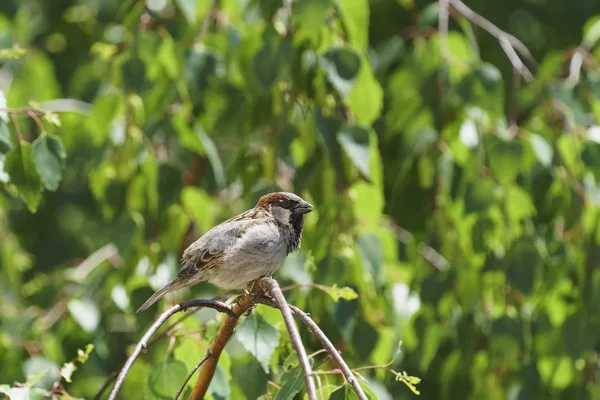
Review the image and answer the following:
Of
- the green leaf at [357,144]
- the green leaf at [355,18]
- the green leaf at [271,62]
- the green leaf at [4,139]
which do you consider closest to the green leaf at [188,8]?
the green leaf at [271,62]

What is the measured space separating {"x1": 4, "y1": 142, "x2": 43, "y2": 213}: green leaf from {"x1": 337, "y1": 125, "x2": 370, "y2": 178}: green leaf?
0.89 m

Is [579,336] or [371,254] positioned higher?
[371,254]

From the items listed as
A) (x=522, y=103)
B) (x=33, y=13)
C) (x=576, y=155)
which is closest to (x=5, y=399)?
(x=576, y=155)

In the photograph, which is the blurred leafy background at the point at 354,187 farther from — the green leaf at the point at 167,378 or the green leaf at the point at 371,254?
the green leaf at the point at 167,378

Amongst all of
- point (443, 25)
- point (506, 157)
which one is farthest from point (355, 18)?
point (506, 157)

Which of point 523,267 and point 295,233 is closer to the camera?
point 295,233

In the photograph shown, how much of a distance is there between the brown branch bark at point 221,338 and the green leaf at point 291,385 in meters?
0.14

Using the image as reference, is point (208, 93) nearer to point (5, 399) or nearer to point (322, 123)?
point (322, 123)

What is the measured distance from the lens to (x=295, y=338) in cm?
148

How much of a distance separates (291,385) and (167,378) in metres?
0.49

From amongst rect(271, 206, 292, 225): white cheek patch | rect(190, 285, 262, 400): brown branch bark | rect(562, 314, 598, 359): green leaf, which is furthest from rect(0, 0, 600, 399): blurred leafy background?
rect(190, 285, 262, 400): brown branch bark

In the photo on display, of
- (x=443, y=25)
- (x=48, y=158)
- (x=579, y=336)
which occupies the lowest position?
(x=579, y=336)

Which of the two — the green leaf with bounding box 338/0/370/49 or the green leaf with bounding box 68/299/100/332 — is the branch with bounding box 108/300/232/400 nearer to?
the green leaf with bounding box 338/0/370/49

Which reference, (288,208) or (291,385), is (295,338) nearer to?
(291,385)
